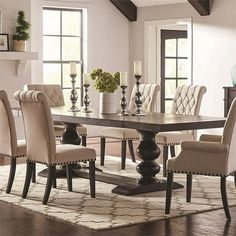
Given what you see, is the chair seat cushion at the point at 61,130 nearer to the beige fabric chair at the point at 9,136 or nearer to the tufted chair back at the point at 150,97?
the tufted chair back at the point at 150,97

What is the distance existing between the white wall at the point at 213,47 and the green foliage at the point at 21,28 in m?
2.34

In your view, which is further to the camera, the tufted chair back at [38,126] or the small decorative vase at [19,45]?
the small decorative vase at [19,45]

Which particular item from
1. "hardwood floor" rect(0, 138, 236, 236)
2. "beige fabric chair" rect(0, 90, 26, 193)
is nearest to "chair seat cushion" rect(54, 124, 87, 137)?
"beige fabric chair" rect(0, 90, 26, 193)

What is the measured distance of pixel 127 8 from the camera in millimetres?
10656

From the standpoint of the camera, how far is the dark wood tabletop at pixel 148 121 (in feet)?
16.7

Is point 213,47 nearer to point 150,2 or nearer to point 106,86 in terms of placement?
point 150,2

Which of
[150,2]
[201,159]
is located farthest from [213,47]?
[201,159]

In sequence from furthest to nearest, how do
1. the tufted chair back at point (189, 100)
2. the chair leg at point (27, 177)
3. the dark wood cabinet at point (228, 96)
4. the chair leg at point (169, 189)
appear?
the dark wood cabinet at point (228, 96), the tufted chair back at point (189, 100), the chair leg at point (27, 177), the chair leg at point (169, 189)

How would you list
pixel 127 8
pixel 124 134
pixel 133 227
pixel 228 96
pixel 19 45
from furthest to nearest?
pixel 127 8 → pixel 19 45 → pixel 228 96 → pixel 124 134 → pixel 133 227

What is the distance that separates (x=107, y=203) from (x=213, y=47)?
4745 mm

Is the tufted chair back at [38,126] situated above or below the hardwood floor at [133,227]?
above

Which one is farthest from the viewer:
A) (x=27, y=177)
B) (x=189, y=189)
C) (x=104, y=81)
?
(x=104, y=81)

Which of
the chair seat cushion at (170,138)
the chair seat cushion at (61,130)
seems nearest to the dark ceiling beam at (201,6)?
the chair seat cushion at (61,130)

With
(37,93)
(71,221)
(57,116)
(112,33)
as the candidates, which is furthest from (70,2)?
(71,221)
